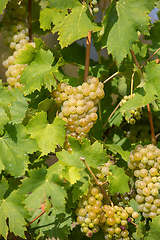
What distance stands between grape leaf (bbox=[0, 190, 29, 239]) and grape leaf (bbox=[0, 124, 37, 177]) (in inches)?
2.9

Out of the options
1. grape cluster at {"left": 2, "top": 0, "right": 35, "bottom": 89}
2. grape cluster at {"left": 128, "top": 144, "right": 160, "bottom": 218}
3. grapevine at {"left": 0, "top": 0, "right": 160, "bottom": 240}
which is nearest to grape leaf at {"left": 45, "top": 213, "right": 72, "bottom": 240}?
grapevine at {"left": 0, "top": 0, "right": 160, "bottom": 240}

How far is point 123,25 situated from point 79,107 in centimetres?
29

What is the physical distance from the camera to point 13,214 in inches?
31.2

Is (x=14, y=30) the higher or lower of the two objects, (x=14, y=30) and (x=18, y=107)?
the higher

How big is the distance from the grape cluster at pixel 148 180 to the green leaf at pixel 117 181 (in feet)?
0.15

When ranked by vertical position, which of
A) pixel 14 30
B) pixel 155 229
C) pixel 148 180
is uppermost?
pixel 14 30

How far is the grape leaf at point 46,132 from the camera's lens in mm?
816

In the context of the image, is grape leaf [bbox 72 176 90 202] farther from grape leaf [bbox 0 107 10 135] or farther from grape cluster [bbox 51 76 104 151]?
grape leaf [bbox 0 107 10 135]

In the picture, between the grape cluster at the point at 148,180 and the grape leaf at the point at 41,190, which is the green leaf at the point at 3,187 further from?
the grape cluster at the point at 148,180

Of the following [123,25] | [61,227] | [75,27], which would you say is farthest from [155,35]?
[61,227]

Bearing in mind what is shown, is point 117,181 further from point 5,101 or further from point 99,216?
point 5,101

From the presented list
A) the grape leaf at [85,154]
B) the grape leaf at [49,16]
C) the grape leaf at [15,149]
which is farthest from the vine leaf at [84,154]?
the grape leaf at [49,16]

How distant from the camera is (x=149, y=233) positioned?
0.85 metres

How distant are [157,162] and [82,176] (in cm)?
26
